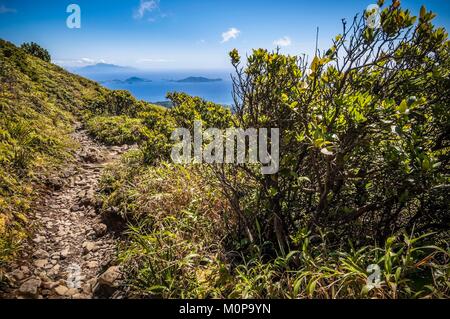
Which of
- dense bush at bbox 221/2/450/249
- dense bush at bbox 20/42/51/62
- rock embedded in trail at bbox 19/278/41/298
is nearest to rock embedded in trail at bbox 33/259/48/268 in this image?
rock embedded in trail at bbox 19/278/41/298

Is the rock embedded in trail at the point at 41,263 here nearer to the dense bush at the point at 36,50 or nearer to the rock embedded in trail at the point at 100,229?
the rock embedded in trail at the point at 100,229

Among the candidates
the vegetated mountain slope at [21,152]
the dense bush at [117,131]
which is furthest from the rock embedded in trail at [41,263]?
the dense bush at [117,131]

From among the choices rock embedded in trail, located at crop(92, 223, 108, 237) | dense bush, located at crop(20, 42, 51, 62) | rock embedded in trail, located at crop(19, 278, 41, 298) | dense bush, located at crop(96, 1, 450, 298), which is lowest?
rock embedded in trail, located at crop(19, 278, 41, 298)

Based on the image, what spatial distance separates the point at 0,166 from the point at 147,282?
4359 millimetres

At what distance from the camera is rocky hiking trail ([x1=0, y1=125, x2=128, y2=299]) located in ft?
10.2

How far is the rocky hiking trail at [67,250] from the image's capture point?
3096mm

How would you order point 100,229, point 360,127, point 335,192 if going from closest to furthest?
point 360,127 → point 335,192 → point 100,229

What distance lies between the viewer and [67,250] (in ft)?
13.0

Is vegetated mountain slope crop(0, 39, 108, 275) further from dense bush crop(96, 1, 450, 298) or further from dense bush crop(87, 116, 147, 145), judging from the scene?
dense bush crop(96, 1, 450, 298)

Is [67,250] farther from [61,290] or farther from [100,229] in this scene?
[61,290]

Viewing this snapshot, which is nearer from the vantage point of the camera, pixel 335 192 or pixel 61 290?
pixel 335 192

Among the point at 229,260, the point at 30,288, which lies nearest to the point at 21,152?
the point at 30,288

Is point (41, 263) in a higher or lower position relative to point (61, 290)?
higher
